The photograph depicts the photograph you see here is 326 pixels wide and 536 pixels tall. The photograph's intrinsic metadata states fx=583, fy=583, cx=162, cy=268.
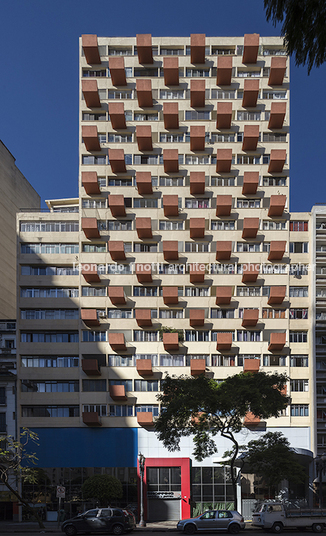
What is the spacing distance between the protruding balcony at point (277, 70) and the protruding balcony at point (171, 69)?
10851 millimetres

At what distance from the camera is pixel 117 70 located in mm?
67062

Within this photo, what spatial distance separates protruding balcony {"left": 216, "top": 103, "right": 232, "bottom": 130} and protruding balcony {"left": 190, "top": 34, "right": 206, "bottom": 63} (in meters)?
6.74

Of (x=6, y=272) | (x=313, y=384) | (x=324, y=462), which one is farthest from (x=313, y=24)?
(x=6, y=272)

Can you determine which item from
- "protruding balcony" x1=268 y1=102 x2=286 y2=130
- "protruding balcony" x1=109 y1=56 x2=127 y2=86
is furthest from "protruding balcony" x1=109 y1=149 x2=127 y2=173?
"protruding balcony" x1=268 y1=102 x2=286 y2=130

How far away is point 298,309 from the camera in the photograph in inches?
2586

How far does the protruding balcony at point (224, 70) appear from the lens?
217 ft

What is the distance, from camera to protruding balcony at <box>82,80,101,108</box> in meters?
66.4

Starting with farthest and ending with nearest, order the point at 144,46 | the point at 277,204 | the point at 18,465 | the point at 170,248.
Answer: the point at 144,46 → the point at 277,204 → the point at 170,248 → the point at 18,465

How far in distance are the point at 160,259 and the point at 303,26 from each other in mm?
55470

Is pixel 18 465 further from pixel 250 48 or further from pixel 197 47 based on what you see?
pixel 250 48

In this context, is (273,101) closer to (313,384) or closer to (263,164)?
(263,164)

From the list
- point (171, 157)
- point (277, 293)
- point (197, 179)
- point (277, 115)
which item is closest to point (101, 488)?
point (277, 293)

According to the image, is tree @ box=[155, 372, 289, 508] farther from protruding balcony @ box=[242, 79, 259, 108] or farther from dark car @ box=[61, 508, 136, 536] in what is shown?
protruding balcony @ box=[242, 79, 259, 108]

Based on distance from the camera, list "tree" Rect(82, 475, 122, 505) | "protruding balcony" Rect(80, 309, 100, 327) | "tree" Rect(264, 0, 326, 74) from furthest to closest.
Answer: "protruding balcony" Rect(80, 309, 100, 327)
"tree" Rect(82, 475, 122, 505)
"tree" Rect(264, 0, 326, 74)
